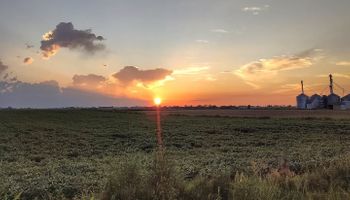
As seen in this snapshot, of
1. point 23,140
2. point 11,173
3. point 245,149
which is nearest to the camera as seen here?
point 11,173

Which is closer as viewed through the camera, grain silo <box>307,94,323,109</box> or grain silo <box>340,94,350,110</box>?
grain silo <box>340,94,350,110</box>

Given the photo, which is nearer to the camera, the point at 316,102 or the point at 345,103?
the point at 345,103

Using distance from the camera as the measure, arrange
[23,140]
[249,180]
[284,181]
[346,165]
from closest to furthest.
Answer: [249,180]
[284,181]
[346,165]
[23,140]

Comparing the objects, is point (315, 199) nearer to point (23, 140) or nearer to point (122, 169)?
point (122, 169)

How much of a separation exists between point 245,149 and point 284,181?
17.8m

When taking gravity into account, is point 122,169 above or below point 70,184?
above

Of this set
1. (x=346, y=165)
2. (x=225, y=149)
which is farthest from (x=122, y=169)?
(x=225, y=149)

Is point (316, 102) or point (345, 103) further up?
point (316, 102)

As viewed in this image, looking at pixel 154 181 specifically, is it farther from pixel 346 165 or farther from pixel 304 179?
pixel 346 165

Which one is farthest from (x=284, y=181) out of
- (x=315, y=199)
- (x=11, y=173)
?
(x=11, y=173)

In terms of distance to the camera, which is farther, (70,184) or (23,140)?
(23,140)

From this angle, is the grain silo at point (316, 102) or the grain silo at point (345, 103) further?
the grain silo at point (316, 102)

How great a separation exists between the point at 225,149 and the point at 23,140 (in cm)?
1756

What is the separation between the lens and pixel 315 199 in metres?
11.1
